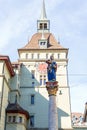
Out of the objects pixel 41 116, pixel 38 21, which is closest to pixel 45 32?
pixel 38 21

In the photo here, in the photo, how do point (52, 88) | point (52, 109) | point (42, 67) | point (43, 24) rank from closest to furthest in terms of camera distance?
point (52, 109)
point (52, 88)
point (42, 67)
point (43, 24)

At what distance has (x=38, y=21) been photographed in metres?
56.8

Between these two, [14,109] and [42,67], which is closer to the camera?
[14,109]

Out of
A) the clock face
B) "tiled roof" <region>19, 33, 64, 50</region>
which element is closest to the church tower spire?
"tiled roof" <region>19, 33, 64, 50</region>

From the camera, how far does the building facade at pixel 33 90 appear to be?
125 ft

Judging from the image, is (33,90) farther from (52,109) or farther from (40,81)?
(52,109)

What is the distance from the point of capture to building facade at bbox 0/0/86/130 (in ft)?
125

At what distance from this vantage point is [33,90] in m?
45.1

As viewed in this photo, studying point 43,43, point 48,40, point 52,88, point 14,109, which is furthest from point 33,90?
point 52,88

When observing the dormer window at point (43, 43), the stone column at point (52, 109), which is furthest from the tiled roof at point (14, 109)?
the stone column at point (52, 109)

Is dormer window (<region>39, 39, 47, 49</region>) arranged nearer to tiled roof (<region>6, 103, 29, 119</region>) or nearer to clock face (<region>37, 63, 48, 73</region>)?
clock face (<region>37, 63, 48, 73</region>)

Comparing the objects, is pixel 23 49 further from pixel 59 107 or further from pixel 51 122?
pixel 51 122

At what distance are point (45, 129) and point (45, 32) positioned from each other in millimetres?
20267

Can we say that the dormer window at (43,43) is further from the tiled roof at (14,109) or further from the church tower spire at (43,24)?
the tiled roof at (14,109)
